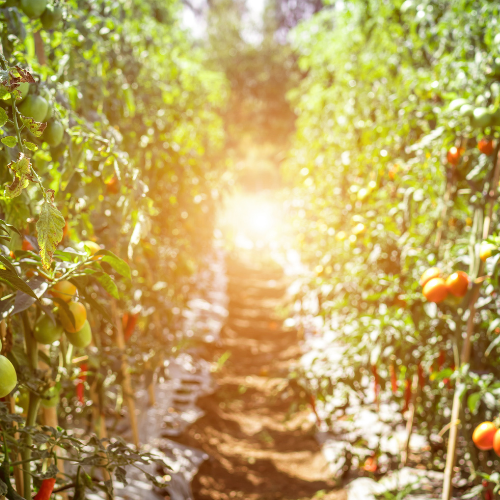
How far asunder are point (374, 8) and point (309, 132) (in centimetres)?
133

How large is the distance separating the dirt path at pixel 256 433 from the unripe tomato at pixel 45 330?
3.50 ft

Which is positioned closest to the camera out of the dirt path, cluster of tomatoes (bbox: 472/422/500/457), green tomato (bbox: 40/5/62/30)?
green tomato (bbox: 40/5/62/30)

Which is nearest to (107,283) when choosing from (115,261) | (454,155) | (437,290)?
(115,261)

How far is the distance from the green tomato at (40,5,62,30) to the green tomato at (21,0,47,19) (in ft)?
0.11

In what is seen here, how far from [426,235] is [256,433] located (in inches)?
64.3

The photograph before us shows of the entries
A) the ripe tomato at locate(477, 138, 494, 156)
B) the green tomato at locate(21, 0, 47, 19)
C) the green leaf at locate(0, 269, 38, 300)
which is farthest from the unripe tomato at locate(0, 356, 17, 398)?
the ripe tomato at locate(477, 138, 494, 156)

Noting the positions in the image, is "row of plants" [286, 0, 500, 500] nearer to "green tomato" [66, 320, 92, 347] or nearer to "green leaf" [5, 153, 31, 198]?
"green tomato" [66, 320, 92, 347]

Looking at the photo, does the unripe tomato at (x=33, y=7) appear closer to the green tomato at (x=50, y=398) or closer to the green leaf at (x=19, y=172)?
the green leaf at (x=19, y=172)

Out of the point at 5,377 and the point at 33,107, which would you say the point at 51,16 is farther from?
the point at 5,377

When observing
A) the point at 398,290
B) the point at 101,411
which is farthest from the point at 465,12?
the point at 101,411

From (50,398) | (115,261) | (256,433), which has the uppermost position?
(115,261)

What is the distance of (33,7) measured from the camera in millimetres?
938

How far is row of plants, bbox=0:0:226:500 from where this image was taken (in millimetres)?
725

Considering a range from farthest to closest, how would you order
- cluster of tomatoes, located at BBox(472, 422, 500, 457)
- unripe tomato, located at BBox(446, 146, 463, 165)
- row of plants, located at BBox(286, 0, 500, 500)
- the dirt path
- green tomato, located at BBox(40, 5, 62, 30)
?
the dirt path → unripe tomato, located at BBox(446, 146, 463, 165) → row of plants, located at BBox(286, 0, 500, 500) → cluster of tomatoes, located at BBox(472, 422, 500, 457) → green tomato, located at BBox(40, 5, 62, 30)
